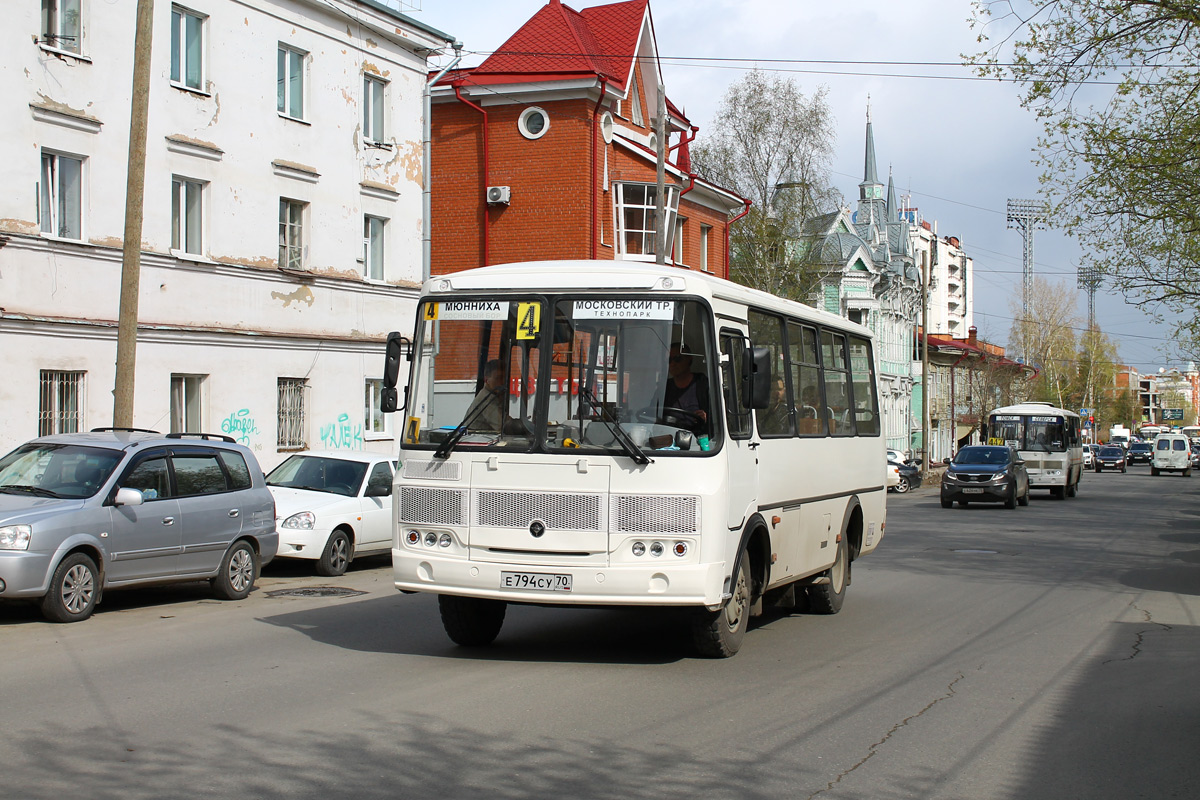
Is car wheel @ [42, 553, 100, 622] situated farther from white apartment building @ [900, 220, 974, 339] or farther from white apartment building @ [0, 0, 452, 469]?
white apartment building @ [900, 220, 974, 339]

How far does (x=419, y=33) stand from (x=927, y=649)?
21195mm

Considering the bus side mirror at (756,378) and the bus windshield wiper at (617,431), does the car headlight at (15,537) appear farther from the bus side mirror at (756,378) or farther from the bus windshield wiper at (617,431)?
the bus side mirror at (756,378)

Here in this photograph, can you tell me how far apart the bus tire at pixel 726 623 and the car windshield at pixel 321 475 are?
804 cm

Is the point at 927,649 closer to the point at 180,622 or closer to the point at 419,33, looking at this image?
the point at 180,622

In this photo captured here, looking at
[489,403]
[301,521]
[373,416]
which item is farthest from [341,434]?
[489,403]

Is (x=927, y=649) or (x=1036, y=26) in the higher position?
(x=1036, y=26)

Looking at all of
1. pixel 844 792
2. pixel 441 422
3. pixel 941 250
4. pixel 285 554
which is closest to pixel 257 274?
pixel 285 554

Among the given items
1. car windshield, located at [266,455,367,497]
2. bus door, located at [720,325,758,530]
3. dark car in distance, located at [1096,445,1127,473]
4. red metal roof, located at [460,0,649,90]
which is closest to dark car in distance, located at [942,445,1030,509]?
red metal roof, located at [460,0,649,90]

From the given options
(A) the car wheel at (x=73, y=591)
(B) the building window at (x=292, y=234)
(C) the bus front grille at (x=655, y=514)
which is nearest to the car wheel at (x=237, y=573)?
(A) the car wheel at (x=73, y=591)

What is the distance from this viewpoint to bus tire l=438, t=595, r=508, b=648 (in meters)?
9.56

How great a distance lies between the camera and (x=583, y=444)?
865cm

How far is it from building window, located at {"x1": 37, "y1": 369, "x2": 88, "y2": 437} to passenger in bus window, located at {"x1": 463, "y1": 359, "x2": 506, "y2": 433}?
488 inches

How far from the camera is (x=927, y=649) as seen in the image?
33.5 ft

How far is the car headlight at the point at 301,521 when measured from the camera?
1531 cm
